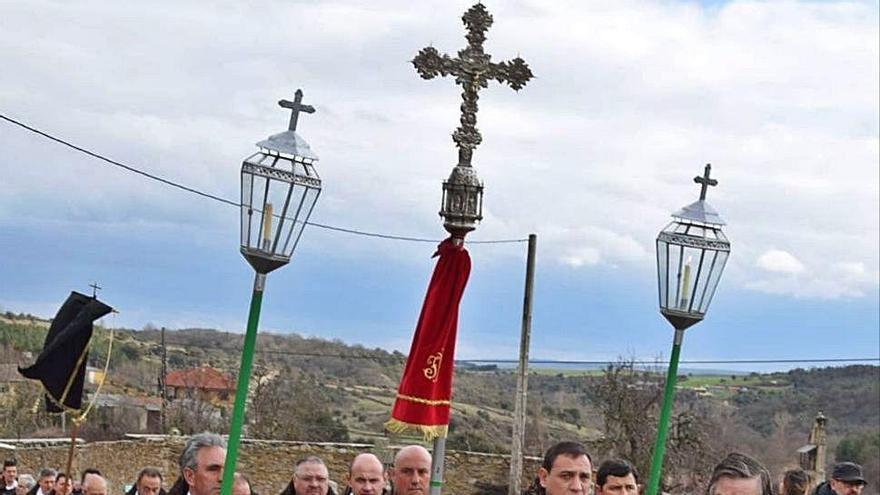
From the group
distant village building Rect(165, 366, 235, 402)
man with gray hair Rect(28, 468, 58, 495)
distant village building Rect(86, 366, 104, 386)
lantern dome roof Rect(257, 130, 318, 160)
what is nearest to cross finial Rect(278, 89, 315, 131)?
lantern dome roof Rect(257, 130, 318, 160)

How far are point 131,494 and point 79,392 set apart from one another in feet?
2.67

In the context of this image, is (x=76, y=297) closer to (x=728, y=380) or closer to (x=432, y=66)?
(x=432, y=66)

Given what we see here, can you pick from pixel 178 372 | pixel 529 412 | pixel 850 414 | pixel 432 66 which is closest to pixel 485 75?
pixel 432 66

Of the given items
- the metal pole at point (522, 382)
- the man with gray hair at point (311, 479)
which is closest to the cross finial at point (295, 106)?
the man with gray hair at point (311, 479)

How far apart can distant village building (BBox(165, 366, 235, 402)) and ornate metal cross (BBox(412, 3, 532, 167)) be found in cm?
2833

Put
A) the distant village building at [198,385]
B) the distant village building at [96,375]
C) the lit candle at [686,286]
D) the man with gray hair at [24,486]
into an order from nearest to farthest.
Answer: the lit candle at [686,286], the distant village building at [96,375], the man with gray hair at [24,486], the distant village building at [198,385]

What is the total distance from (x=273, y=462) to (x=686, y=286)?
2238 cm

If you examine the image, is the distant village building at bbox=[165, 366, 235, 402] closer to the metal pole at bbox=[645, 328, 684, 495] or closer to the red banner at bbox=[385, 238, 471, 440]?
the red banner at bbox=[385, 238, 471, 440]

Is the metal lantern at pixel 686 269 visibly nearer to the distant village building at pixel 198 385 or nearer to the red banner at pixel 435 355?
the red banner at pixel 435 355

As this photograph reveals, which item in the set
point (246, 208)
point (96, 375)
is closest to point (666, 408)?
point (246, 208)

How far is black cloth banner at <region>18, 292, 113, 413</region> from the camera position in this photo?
11.1 meters

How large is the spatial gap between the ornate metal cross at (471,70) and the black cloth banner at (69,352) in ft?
12.7

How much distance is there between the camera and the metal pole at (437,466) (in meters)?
8.03

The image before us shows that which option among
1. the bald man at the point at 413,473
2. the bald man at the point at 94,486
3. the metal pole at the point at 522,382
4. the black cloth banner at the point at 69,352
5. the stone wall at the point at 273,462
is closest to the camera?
the bald man at the point at 413,473
